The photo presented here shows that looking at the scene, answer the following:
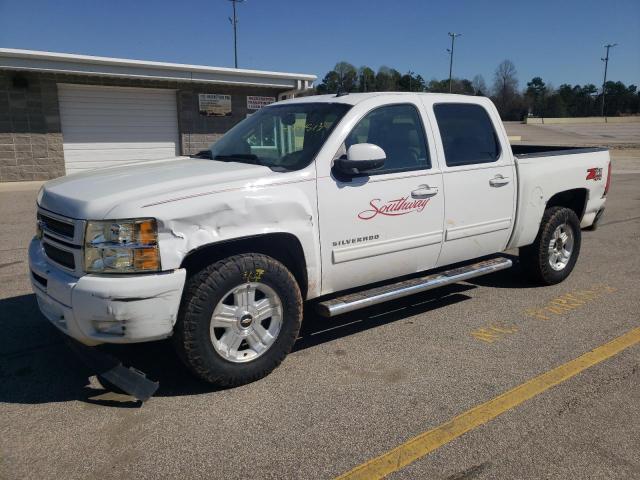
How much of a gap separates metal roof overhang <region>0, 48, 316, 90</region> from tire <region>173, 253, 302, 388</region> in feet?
46.7

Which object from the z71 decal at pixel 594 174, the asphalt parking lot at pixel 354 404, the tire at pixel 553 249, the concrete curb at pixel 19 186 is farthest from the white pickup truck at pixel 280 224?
the concrete curb at pixel 19 186

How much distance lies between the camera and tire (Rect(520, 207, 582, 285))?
571 cm

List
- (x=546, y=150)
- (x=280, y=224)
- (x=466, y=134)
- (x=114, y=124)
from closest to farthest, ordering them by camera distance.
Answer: (x=280, y=224)
(x=466, y=134)
(x=546, y=150)
(x=114, y=124)

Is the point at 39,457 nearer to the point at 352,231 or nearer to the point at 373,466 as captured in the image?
the point at 373,466

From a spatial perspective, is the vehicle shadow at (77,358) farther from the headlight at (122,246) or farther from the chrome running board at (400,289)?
the headlight at (122,246)

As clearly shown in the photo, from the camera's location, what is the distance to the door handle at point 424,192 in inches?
173

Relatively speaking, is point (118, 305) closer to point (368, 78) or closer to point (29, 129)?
point (29, 129)

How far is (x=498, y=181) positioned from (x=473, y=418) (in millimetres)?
2512

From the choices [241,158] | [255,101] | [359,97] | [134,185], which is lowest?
[134,185]

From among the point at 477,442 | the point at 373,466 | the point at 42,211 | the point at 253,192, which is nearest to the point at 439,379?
the point at 477,442

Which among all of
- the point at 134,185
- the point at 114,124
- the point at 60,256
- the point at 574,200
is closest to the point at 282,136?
the point at 134,185

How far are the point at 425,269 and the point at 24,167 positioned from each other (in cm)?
1492

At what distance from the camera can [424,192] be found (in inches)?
175

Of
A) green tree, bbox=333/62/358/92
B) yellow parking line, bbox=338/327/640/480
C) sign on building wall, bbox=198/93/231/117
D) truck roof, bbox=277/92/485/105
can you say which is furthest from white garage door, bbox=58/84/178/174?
yellow parking line, bbox=338/327/640/480
